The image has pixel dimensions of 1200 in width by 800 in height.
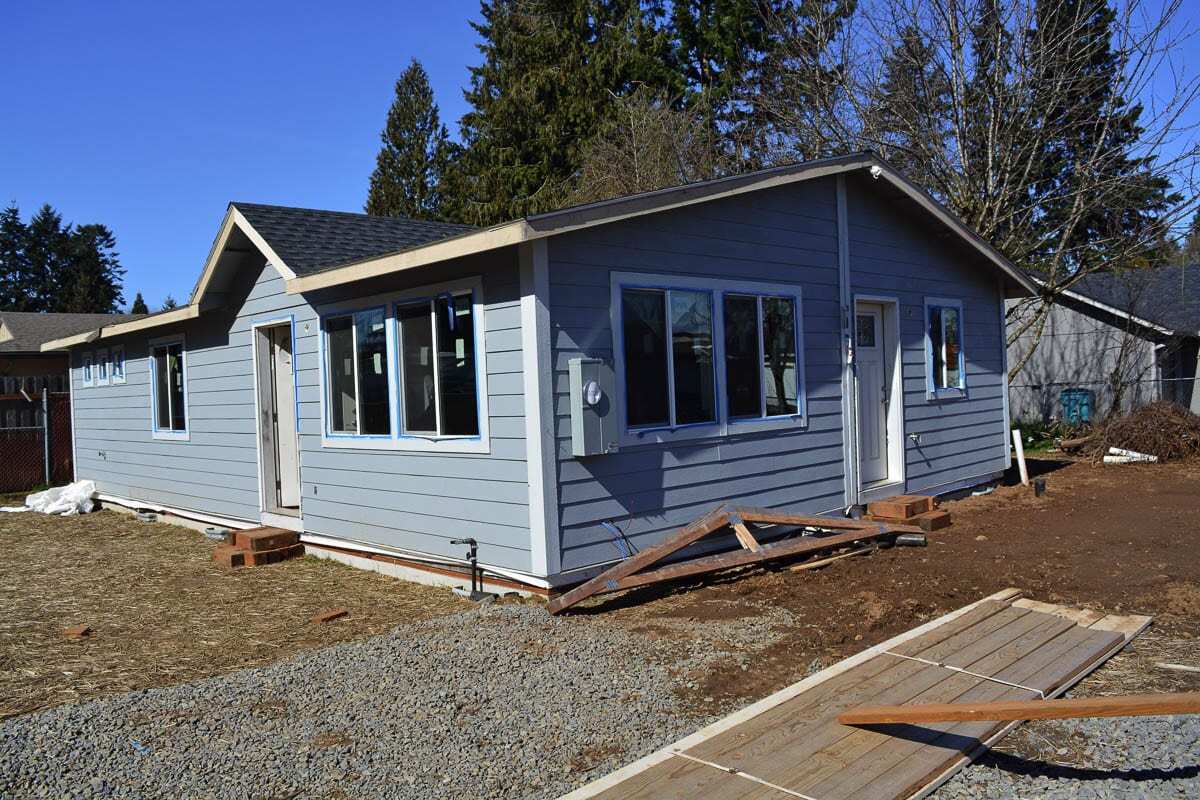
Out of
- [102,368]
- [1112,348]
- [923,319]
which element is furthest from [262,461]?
[1112,348]

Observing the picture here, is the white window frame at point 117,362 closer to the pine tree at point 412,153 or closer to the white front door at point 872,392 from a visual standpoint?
the white front door at point 872,392

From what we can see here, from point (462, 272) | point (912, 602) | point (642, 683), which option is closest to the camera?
point (642, 683)

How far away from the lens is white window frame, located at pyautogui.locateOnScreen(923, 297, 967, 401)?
11016 millimetres

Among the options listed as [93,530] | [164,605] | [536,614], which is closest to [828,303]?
[536,614]

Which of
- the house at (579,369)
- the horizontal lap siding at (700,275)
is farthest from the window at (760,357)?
the horizontal lap siding at (700,275)

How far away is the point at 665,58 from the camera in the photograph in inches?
1103

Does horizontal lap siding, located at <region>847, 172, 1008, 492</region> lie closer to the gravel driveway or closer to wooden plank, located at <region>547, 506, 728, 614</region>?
wooden plank, located at <region>547, 506, 728, 614</region>

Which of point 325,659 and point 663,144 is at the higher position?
point 663,144

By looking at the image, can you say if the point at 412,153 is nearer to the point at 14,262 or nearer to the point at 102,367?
the point at 102,367

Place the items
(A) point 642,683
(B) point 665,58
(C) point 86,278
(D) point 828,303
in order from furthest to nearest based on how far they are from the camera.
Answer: (C) point 86,278 < (B) point 665,58 < (D) point 828,303 < (A) point 642,683

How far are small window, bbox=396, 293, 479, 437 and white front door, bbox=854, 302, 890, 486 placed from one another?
4572 mm

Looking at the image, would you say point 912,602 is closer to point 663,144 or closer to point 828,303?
point 828,303

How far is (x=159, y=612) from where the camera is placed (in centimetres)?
761

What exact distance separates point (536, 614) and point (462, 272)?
2.70 m
